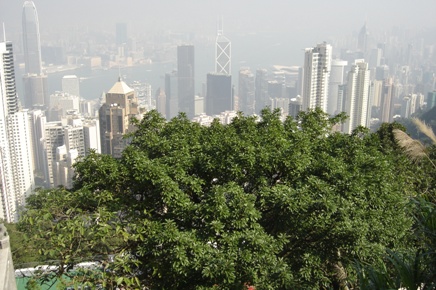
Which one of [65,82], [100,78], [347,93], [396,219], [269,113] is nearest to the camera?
[396,219]

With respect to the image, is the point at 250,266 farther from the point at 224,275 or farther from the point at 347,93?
the point at 347,93

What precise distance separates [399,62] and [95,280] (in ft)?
236

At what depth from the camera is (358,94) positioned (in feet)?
114

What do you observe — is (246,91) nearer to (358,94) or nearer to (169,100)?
(169,100)

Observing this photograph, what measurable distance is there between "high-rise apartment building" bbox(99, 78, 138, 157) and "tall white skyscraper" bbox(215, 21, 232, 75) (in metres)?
38.1

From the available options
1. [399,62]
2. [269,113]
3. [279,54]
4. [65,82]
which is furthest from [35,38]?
[269,113]

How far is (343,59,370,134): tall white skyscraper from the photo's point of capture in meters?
33.5

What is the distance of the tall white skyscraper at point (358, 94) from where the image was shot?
33.5 m

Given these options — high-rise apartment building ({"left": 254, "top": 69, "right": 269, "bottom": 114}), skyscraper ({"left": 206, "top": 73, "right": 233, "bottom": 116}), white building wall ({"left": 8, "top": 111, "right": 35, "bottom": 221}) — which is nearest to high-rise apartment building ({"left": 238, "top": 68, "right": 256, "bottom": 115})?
high-rise apartment building ({"left": 254, "top": 69, "right": 269, "bottom": 114})

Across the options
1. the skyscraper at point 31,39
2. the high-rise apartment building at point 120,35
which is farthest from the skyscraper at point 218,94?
the high-rise apartment building at point 120,35

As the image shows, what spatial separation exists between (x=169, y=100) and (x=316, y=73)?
921 inches

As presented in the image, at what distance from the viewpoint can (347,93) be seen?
34.7 metres

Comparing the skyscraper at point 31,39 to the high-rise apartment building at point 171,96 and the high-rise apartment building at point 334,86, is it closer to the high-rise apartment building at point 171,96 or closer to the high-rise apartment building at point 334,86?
the high-rise apartment building at point 171,96

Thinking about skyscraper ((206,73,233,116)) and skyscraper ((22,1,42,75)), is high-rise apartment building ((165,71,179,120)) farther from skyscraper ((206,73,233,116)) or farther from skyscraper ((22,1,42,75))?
skyscraper ((22,1,42,75))
